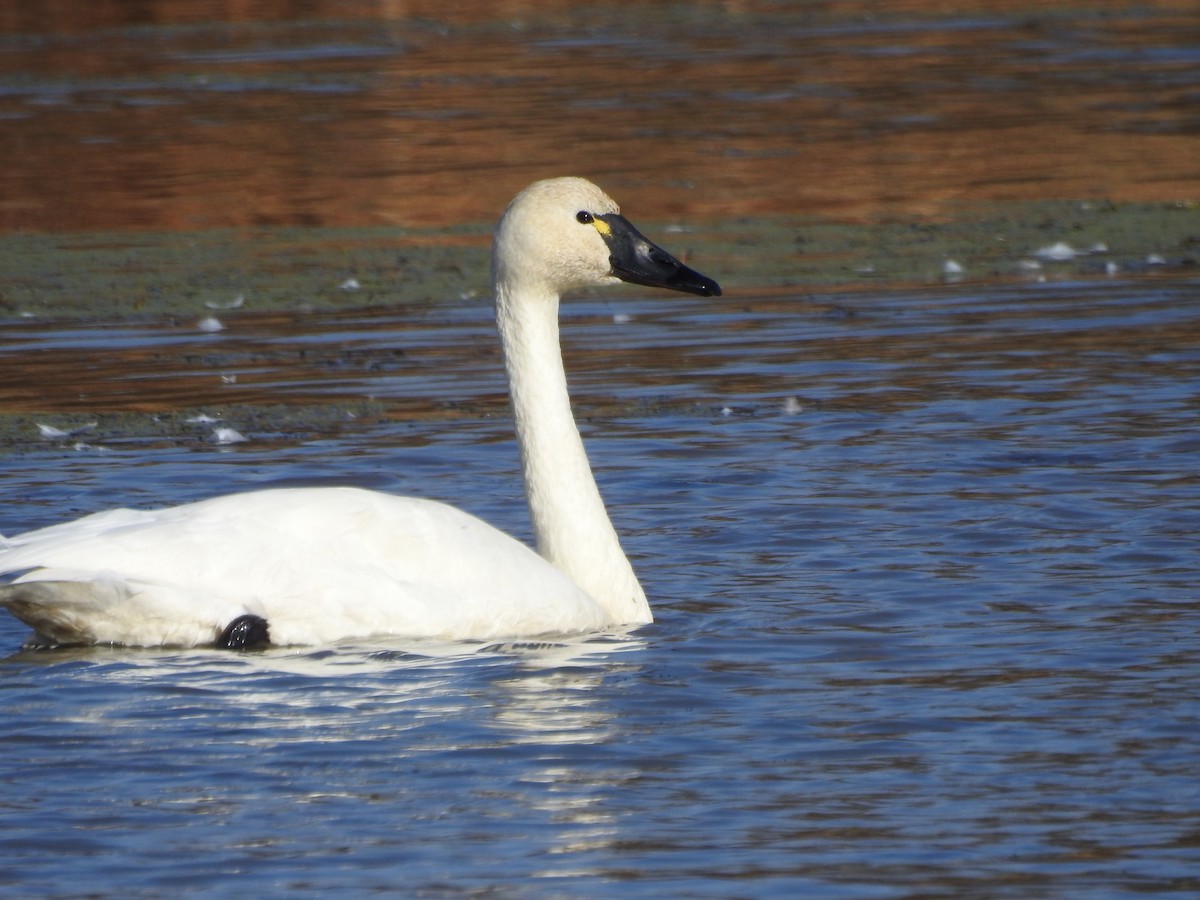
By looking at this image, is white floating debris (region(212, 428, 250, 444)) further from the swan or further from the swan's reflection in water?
the swan's reflection in water

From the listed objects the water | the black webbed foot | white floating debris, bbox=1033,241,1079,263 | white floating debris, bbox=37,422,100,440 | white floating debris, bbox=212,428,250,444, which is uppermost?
white floating debris, bbox=1033,241,1079,263

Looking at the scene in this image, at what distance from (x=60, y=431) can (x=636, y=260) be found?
11.9 feet

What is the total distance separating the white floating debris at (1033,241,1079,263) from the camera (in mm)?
13766

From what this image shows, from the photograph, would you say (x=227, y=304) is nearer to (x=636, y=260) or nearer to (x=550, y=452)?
(x=636, y=260)

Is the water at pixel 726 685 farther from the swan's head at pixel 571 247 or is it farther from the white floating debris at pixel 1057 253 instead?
the white floating debris at pixel 1057 253

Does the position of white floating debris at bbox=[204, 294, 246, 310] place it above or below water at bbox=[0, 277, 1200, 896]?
above

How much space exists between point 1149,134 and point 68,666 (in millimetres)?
14066

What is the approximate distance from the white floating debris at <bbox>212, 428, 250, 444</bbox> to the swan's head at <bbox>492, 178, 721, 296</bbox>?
2829 mm

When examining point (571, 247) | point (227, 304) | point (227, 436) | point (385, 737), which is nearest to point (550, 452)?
point (571, 247)

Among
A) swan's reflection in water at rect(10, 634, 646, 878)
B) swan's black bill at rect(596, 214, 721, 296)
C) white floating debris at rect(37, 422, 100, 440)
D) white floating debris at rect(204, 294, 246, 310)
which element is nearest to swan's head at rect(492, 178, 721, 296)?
swan's black bill at rect(596, 214, 721, 296)

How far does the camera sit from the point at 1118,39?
1057 inches

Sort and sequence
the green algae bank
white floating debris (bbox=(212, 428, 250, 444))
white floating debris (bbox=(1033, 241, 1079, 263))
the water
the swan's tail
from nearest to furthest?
the water
the green algae bank
the swan's tail
white floating debris (bbox=(212, 428, 250, 444))
white floating debris (bbox=(1033, 241, 1079, 263))

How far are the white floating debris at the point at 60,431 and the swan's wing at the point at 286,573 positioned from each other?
346cm

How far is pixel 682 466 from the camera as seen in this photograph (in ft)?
29.7
